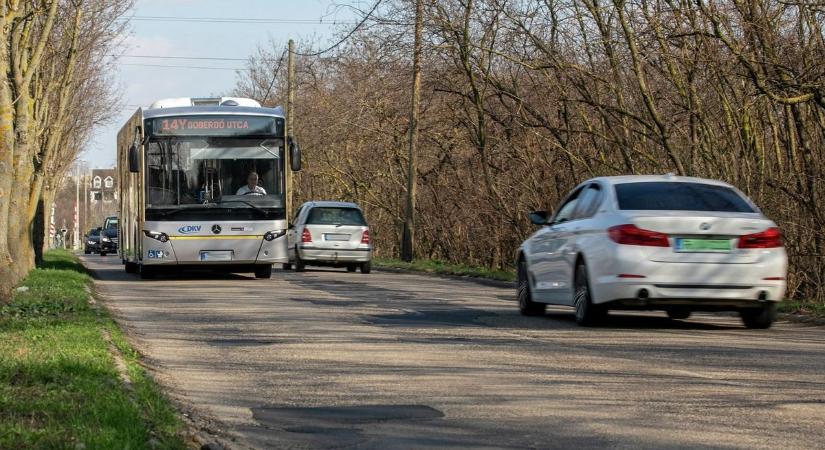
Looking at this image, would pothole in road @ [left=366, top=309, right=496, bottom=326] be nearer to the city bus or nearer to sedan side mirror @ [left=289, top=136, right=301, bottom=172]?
sedan side mirror @ [left=289, top=136, right=301, bottom=172]

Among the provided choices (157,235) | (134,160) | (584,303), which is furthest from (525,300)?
(134,160)

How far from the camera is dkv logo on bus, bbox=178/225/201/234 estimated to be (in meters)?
25.8

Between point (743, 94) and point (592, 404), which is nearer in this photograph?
point (592, 404)

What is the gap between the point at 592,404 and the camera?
848cm

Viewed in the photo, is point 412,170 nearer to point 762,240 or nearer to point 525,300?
point 525,300

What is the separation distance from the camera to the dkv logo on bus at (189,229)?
25.8 metres

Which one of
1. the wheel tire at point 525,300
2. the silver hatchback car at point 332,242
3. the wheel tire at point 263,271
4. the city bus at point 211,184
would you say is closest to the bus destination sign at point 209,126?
the city bus at point 211,184

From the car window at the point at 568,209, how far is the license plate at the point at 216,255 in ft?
36.8

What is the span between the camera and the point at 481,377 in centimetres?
991

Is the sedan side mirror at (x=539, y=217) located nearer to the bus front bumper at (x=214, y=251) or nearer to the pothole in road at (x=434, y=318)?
the pothole in road at (x=434, y=318)

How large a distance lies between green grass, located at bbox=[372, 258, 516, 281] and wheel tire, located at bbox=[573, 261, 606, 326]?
40.3ft

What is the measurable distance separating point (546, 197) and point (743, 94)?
8.89 metres

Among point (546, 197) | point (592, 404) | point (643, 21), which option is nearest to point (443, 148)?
point (546, 197)

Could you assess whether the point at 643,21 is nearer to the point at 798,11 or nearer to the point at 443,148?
the point at 798,11
